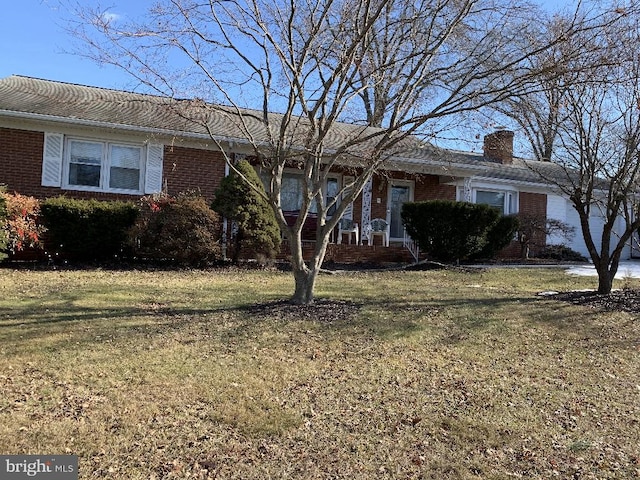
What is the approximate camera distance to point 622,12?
5879 mm

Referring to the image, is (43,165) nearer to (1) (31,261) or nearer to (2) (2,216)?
(1) (31,261)

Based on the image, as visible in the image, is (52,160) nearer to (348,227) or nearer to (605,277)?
(348,227)

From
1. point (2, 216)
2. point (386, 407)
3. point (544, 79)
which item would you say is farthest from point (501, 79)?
point (2, 216)

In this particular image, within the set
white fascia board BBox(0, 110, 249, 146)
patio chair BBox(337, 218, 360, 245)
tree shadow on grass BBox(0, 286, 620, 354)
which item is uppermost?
white fascia board BBox(0, 110, 249, 146)

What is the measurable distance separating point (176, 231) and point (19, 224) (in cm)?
273

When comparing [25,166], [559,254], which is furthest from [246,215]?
[559,254]

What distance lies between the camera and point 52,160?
495 inches

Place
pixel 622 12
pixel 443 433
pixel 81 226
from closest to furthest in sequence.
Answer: pixel 443 433 < pixel 622 12 < pixel 81 226

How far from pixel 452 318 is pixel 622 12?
13.6 feet

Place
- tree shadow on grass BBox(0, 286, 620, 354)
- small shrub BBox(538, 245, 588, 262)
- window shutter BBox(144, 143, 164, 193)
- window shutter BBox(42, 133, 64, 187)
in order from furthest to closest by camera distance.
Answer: small shrub BBox(538, 245, 588, 262) → window shutter BBox(144, 143, 164, 193) → window shutter BBox(42, 133, 64, 187) → tree shadow on grass BBox(0, 286, 620, 354)

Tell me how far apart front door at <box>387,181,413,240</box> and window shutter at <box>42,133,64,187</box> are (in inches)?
380

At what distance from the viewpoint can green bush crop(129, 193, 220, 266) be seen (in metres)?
10.4

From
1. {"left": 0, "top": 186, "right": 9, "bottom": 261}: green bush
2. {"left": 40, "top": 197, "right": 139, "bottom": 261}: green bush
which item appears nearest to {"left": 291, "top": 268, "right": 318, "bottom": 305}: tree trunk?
{"left": 40, "top": 197, "right": 139, "bottom": 261}: green bush

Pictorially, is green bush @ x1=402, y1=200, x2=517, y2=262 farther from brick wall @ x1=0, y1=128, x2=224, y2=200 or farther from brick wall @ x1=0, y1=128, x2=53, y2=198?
brick wall @ x1=0, y1=128, x2=53, y2=198
